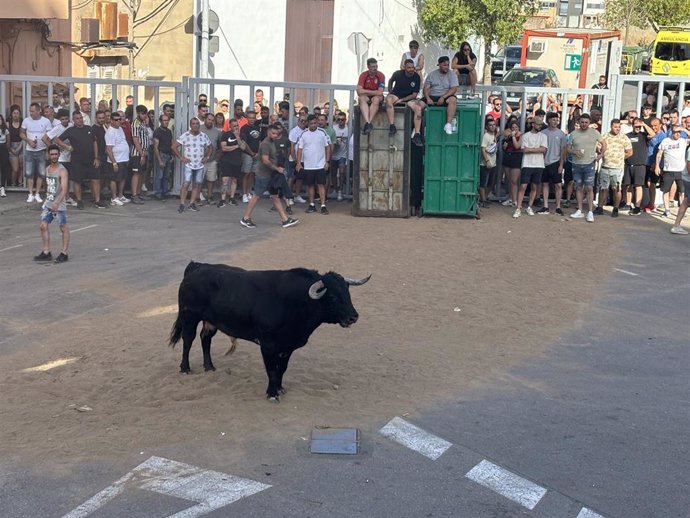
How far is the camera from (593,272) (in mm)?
15289

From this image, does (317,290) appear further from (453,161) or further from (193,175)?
(193,175)

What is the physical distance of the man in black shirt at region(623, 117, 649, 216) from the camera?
19375mm

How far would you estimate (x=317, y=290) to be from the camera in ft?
28.5

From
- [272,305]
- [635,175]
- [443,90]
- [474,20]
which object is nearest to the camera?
[272,305]

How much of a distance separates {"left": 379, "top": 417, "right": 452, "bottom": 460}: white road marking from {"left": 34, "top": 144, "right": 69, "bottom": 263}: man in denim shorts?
7.83 meters

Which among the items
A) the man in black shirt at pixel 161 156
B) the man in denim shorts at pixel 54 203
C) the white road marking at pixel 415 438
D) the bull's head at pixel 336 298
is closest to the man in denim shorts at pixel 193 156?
the man in black shirt at pixel 161 156

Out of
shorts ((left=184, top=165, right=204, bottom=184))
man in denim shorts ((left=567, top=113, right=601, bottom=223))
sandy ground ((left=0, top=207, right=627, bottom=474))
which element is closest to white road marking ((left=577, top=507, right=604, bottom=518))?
sandy ground ((left=0, top=207, right=627, bottom=474))

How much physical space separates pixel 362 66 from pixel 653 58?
1063 centimetres

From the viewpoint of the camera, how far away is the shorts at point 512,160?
19.6m

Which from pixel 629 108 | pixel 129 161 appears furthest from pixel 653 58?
pixel 129 161

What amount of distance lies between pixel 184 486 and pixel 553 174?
13.6 meters

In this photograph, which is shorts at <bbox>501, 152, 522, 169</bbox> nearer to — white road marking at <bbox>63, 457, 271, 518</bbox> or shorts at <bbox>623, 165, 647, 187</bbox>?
shorts at <bbox>623, 165, 647, 187</bbox>

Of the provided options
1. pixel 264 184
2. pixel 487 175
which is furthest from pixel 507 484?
pixel 487 175

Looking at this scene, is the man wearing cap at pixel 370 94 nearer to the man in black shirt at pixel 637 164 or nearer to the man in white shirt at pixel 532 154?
the man in white shirt at pixel 532 154
